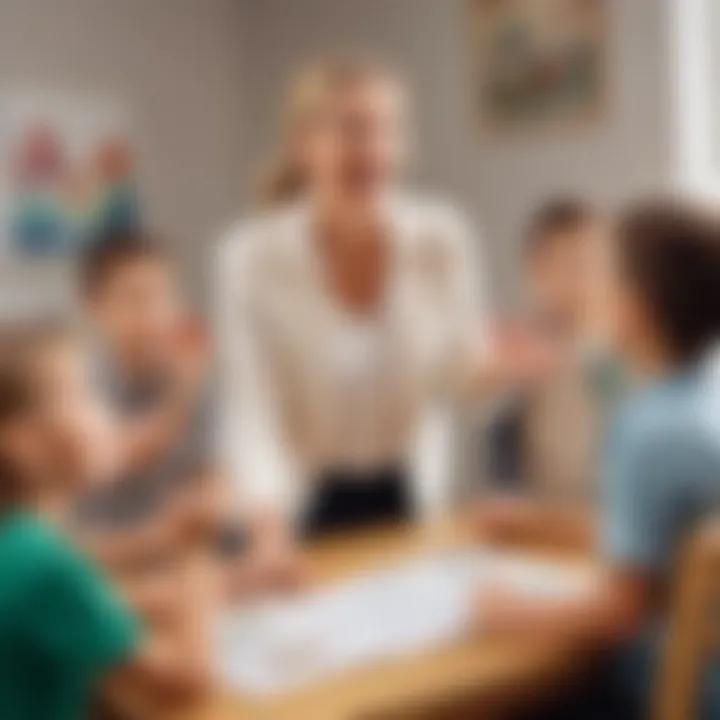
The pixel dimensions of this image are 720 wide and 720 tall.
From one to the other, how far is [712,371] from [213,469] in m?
0.54

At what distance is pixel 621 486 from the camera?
1003mm

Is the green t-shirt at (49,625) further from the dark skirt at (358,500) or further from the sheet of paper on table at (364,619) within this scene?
the dark skirt at (358,500)

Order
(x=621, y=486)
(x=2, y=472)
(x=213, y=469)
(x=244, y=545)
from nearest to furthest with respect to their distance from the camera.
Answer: (x=2, y=472)
(x=621, y=486)
(x=244, y=545)
(x=213, y=469)

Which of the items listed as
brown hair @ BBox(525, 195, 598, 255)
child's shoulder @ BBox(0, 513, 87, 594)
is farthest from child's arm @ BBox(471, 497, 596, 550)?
child's shoulder @ BBox(0, 513, 87, 594)

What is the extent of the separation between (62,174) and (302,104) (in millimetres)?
433

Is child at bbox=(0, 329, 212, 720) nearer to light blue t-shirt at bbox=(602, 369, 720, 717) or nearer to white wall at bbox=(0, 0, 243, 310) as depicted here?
light blue t-shirt at bbox=(602, 369, 720, 717)

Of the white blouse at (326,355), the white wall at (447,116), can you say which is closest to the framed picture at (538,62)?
the white wall at (447,116)

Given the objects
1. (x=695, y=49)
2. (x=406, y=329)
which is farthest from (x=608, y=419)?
(x=695, y=49)

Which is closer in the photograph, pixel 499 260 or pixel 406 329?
pixel 406 329

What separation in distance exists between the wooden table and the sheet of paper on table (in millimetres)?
19

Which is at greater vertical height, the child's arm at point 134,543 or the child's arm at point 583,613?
the child's arm at point 134,543

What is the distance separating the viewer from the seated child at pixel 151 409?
1257 mm

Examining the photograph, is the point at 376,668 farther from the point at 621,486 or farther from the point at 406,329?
the point at 406,329

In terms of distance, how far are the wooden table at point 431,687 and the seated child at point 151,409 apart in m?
0.31
